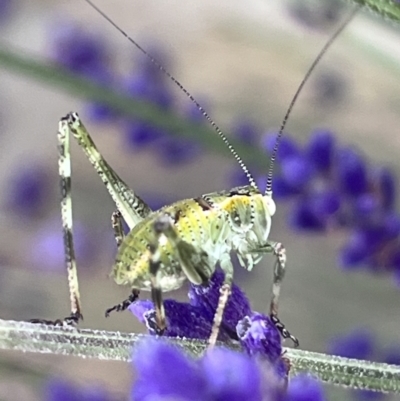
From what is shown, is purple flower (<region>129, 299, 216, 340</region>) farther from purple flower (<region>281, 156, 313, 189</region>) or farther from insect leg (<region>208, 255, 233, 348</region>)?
purple flower (<region>281, 156, 313, 189</region>)

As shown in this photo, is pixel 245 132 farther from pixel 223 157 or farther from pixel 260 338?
pixel 260 338

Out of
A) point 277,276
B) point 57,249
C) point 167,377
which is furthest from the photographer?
point 57,249

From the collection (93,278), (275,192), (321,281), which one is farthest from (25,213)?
(275,192)

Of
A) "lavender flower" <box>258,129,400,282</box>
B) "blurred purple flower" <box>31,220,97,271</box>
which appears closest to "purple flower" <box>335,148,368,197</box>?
"lavender flower" <box>258,129,400,282</box>

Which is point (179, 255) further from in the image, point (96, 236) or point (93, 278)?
point (93, 278)

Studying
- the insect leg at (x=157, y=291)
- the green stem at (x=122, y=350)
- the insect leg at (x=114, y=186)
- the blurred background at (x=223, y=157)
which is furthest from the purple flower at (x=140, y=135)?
the green stem at (x=122, y=350)

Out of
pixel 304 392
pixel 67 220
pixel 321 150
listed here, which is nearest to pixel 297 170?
pixel 321 150

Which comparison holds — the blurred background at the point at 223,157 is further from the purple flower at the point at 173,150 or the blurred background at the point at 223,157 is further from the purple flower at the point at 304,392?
the purple flower at the point at 304,392
